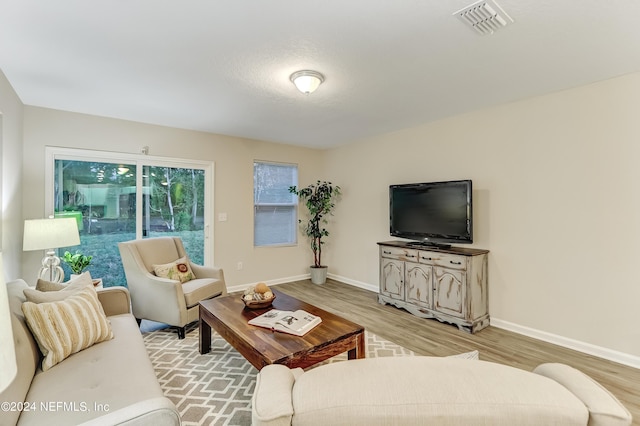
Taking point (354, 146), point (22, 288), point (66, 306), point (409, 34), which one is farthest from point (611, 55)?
point (22, 288)

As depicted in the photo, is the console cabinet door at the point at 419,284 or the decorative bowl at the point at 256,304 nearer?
the decorative bowl at the point at 256,304

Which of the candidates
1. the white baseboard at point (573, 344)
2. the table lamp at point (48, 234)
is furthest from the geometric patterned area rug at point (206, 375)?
the white baseboard at point (573, 344)

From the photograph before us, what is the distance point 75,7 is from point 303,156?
3.94 m

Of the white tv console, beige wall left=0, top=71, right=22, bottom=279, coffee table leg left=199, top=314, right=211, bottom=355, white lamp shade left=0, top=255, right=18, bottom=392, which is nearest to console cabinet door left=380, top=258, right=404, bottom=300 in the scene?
the white tv console

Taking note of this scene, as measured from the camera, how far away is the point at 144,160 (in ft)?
13.1

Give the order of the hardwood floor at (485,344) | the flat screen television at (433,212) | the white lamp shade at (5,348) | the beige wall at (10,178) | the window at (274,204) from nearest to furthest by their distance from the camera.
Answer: the white lamp shade at (5,348) → the hardwood floor at (485,344) → the beige wall at (10,178) → the flat screen television at (433,212) → the window at (274,204)

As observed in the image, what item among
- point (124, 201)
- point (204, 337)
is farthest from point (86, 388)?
point (124, 201)

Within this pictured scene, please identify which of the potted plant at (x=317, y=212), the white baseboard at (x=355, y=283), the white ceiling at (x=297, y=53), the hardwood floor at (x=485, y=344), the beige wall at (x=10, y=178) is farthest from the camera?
the potted plant at (x=317, y=212)

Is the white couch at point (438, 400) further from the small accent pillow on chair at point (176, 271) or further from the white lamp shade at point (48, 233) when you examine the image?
the small accent pillow on chair at point (176, 271)

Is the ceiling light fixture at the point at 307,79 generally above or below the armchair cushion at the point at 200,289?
above

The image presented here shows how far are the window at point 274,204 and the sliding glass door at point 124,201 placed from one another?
84 centimetres

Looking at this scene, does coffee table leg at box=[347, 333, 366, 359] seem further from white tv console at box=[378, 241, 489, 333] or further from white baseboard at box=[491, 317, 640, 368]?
white baseboard at box=[491, 317, 640, 368]

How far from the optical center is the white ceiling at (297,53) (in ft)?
5.71

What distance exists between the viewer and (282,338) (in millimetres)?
1948
